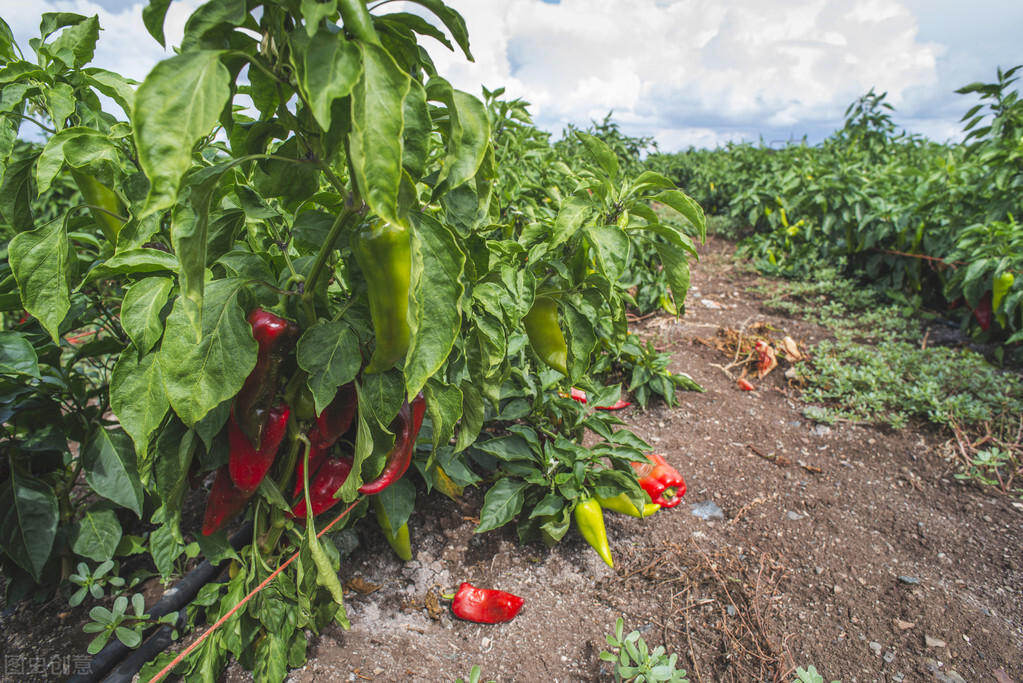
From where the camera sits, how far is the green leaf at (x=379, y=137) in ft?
2.20

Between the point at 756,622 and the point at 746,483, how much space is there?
2.74 ft

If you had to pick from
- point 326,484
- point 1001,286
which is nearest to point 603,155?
point 326,484

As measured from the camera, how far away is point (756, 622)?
5.52 ft

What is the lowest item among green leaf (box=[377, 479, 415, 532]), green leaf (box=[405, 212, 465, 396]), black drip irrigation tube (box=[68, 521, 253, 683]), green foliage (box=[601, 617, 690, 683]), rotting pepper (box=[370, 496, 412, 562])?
black drip irrigation tube (box=[68, 521, 253, 683])

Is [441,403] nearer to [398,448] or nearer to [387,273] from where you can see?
[398,448]

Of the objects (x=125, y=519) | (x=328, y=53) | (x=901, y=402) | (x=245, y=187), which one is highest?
(x=328, y=53)

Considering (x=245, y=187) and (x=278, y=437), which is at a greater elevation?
(x=245, y=187)

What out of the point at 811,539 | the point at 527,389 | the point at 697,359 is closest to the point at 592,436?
the point at 527,389

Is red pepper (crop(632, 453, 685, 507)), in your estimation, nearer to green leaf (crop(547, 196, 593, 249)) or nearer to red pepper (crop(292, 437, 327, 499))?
green leaf (crop(547, 196, 593, 249))

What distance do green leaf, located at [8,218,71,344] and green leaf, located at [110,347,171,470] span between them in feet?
0.47

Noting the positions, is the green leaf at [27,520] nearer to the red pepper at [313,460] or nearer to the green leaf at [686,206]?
the red pepper at [313,460]

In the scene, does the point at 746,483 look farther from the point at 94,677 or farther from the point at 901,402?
the point at 94,677

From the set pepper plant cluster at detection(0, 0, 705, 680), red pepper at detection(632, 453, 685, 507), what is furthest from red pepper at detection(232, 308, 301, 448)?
red pepper at detection(632, 453, 685, 507)

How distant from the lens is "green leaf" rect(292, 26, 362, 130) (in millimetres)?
675
